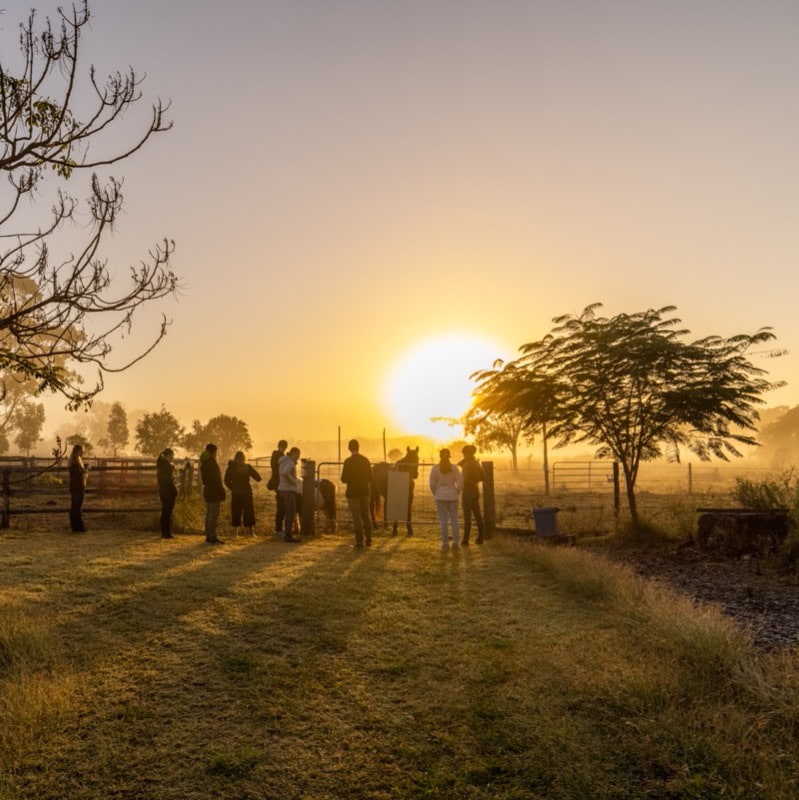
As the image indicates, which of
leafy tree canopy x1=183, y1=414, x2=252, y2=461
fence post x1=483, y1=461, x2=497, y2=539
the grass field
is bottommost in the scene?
the grass field

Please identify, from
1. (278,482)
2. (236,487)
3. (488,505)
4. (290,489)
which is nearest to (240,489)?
(236,487)

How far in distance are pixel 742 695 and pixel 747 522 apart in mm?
8162

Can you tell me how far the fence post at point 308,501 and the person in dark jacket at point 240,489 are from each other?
1.26 meters

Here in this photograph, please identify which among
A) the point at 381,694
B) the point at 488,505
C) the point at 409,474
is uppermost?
the point at 409,474

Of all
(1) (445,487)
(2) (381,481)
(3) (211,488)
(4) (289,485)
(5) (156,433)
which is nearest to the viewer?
(1) (445,487)

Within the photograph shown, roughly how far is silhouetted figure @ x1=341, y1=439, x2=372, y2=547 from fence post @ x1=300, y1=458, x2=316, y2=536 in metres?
2.58

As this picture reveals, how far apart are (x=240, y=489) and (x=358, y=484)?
3.20 meters

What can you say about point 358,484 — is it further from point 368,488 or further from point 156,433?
point 156,433

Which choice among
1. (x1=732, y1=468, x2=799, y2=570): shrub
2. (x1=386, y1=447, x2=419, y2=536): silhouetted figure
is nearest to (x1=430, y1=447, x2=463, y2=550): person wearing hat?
(x1=386, y1=447, x2=419, y2=536): silhouetted figure

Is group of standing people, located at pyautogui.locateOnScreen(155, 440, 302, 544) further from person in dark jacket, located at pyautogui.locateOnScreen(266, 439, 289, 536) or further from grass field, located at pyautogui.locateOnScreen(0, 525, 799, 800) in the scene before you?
grass field, located at pyautogui.locateOnScreen(0, 525, 799, 800)

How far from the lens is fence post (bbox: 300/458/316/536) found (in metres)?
14.9

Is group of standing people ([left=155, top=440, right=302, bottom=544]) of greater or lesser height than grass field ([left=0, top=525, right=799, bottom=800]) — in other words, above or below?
above

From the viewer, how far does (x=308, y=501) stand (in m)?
14.9

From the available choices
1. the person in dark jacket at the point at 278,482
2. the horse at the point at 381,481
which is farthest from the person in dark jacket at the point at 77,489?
the horse at the point at 381,481
